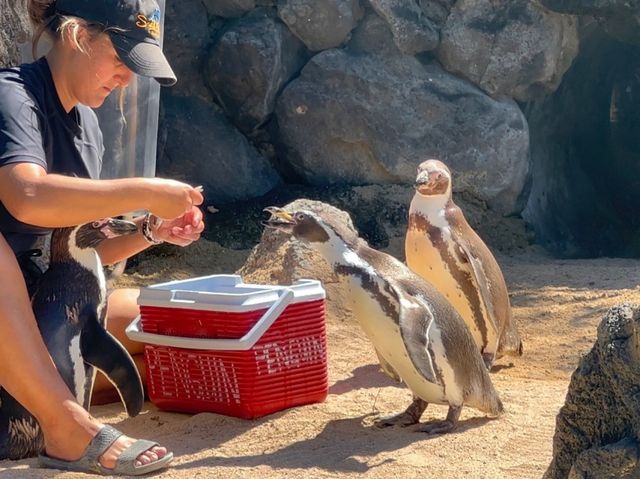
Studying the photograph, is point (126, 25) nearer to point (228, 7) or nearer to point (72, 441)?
point (72, 441)

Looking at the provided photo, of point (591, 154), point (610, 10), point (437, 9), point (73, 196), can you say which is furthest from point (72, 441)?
point (591, 154)

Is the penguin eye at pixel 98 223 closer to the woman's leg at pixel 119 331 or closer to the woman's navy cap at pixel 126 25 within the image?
the woman's navy cap at pixel 126 25

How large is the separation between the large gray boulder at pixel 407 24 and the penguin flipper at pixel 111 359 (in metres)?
3.88

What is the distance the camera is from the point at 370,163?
667 centimetres

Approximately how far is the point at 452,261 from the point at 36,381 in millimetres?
2030

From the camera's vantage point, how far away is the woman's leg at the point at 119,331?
3.76 m

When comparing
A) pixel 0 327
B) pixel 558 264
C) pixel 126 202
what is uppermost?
pixel 126 202

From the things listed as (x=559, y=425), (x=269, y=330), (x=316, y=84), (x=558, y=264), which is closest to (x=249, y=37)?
(x=316, y=84)

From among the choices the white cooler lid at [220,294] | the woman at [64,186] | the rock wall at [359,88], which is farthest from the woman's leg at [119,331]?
the rock wall at [359,88]

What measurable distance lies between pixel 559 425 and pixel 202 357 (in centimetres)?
150

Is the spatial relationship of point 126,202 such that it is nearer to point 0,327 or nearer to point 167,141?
point 0,327

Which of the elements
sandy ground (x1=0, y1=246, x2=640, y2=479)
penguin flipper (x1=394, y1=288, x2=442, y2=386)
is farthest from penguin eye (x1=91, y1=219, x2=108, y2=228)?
penguin flipper (x1=394, y1=288, x2=442, y2=386)

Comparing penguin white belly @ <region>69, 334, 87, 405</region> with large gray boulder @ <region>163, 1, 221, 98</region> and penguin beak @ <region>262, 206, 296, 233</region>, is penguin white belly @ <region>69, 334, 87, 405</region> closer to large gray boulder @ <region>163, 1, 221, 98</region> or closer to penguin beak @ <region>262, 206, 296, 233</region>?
penguin beak @ <region>262, 206, 296, 233</region>

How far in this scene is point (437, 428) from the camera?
330cm
